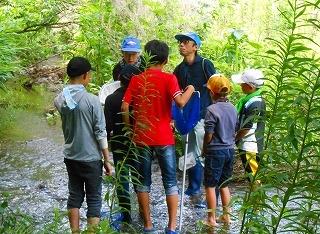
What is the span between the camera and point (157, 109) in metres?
3.94

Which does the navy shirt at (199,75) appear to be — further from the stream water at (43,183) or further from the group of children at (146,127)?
the stream water at (43,183)

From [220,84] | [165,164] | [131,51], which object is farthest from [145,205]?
[131,51]

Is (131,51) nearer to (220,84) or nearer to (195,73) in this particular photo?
(195,73)

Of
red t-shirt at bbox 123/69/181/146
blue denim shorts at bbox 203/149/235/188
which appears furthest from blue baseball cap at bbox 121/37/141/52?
blue denim shorts at bbox 203/149/235/188

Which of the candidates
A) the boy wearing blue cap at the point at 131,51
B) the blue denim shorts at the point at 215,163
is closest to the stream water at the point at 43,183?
the blue denim shorts at the point at 215,163

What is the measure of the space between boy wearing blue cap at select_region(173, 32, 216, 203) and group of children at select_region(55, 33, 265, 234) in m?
0.63

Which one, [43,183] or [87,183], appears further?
[43,183]

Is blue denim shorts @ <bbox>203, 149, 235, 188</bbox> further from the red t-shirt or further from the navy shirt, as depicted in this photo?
the navy shirt

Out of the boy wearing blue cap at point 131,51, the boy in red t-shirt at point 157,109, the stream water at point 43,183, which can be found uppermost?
the boy wearing blue cap at point 131,51

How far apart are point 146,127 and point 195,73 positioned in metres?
1.71

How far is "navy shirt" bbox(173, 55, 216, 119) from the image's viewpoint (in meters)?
4.98

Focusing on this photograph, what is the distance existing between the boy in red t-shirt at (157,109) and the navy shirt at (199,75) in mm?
1079

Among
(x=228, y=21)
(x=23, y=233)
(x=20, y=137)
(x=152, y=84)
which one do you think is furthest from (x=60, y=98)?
(x=228, y=21)

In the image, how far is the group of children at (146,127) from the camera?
3.68 meters
